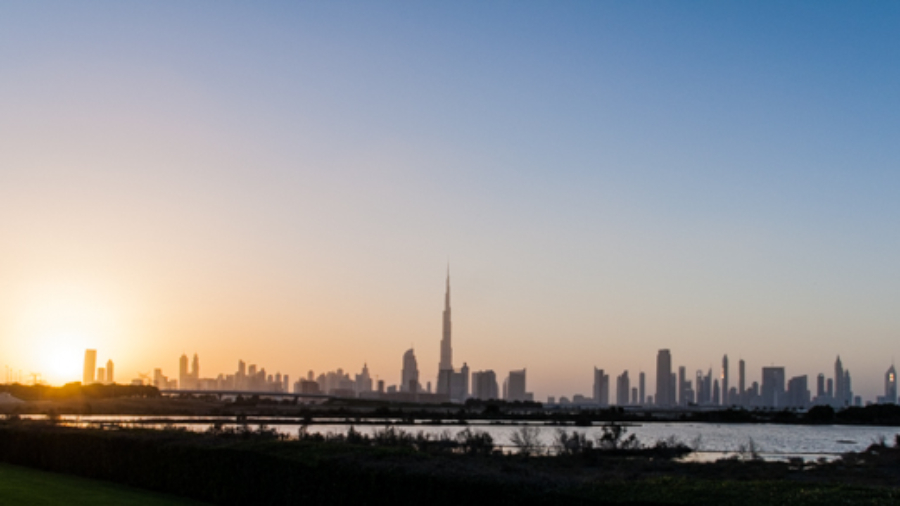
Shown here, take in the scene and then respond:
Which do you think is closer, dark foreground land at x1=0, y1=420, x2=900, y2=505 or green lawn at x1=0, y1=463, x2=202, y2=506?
dark foreground land at x1=0, y1=420, x2=900, y2=505

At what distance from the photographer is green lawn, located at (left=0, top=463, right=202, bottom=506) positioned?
19616mm

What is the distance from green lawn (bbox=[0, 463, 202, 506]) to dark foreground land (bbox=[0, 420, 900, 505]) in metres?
0.73

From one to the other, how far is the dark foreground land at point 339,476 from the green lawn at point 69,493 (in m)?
0.73

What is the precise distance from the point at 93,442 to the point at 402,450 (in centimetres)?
1122

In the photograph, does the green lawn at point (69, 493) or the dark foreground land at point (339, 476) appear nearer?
the dark foreground land at point (339, 476)

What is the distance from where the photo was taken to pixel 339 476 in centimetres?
1831

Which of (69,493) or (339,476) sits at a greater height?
(339,476)

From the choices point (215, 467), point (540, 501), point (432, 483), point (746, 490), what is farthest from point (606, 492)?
point (215, 467)

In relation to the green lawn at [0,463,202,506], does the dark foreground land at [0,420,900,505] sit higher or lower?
higher

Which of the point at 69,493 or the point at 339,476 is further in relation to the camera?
the point at 69,493

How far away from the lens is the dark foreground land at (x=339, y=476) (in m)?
14.3

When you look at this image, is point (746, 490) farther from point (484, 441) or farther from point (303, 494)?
point (484, 441)

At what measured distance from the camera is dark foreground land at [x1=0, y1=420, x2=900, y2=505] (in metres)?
14.3

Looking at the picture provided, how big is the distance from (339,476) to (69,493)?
746 centimetres
